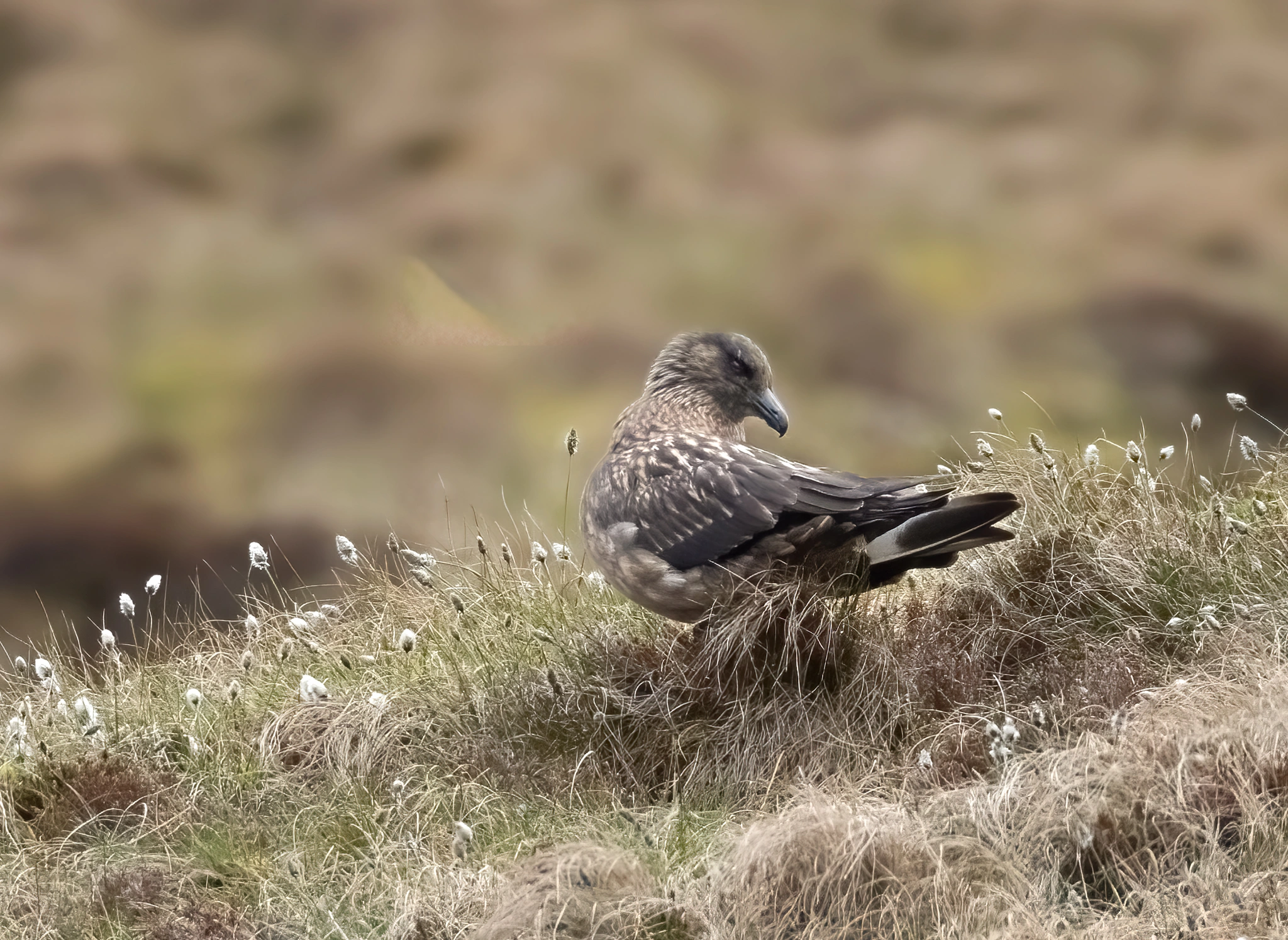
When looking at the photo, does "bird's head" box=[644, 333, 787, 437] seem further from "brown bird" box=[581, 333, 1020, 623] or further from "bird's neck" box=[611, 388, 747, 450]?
"brown bird" box=[581, 333, 1020, 623]

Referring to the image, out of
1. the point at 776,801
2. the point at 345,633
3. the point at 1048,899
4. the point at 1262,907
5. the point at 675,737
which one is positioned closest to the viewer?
the point at 1262,907

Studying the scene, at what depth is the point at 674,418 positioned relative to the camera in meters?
4.07

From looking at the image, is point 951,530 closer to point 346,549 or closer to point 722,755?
point 722,755

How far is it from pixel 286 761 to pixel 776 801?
5.85ft

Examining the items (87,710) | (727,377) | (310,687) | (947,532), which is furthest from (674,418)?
(87,710)

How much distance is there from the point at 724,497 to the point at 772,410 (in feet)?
2.05

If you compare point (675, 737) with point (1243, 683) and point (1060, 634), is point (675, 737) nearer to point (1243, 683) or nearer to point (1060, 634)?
point (1060, 634)

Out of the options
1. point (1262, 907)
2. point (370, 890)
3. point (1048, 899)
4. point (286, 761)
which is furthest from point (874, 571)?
point (286, 761)

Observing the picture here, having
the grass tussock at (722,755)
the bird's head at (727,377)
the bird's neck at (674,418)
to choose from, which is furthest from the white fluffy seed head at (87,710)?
the bird's head at (727,377)

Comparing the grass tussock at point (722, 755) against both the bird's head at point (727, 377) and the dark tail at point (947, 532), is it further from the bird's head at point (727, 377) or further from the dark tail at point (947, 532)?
the bird's head at point (727, 377)

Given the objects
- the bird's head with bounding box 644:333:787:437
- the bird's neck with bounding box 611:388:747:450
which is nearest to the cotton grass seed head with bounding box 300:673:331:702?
the bird's neck with bounding box 611:388:747:450

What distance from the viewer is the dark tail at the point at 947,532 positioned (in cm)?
328

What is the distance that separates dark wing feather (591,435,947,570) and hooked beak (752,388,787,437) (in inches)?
10.3

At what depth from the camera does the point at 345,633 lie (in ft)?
16.3
